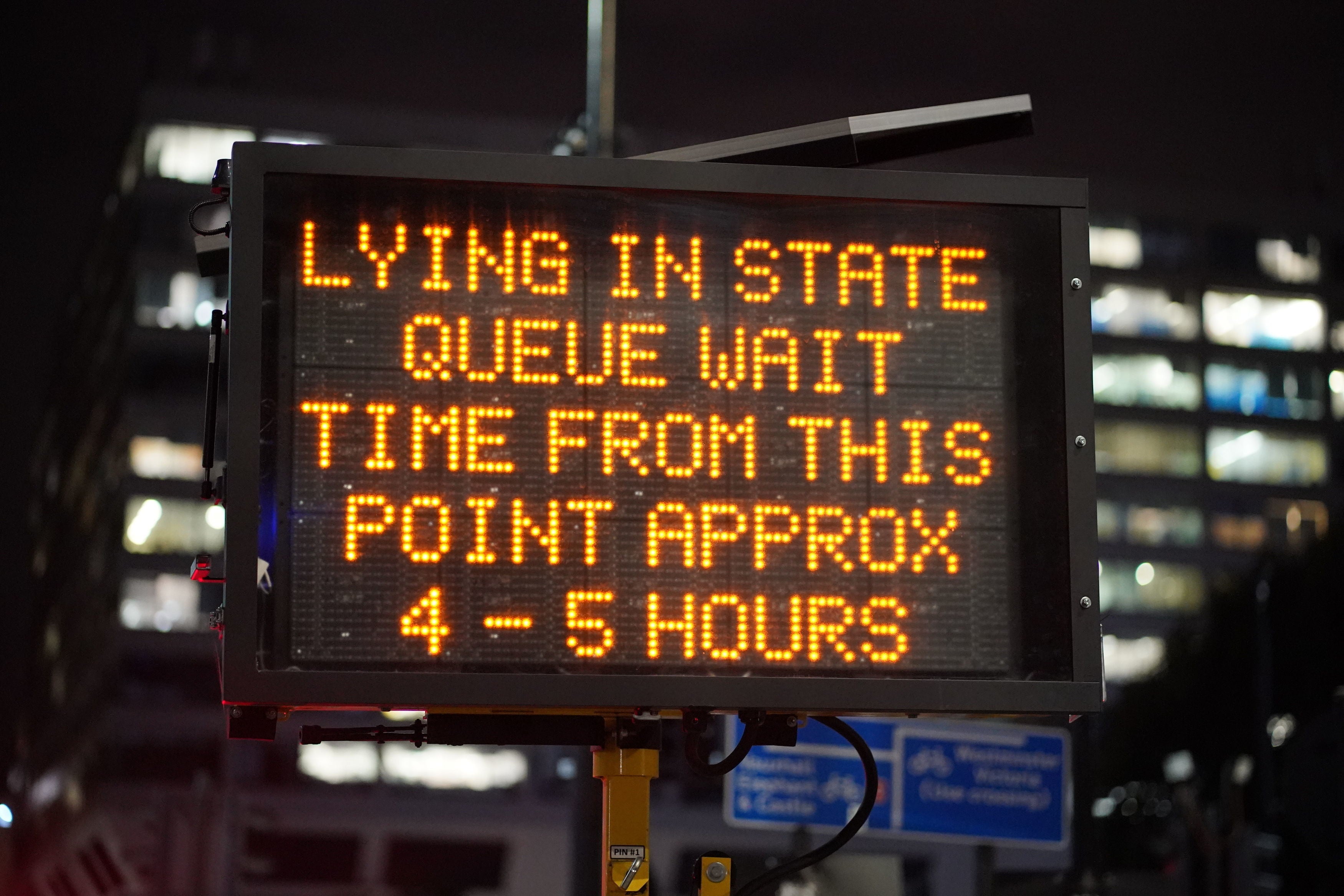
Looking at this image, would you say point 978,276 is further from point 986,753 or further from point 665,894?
point 665,894

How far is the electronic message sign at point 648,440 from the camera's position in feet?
12.4

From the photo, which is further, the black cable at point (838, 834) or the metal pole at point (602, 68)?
the metal pole at point (602, 68)

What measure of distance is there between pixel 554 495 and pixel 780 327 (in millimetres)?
746

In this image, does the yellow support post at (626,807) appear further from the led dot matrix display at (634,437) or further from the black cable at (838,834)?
the led dot matrix display at (634,437)

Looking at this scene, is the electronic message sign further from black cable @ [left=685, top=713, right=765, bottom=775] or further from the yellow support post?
the yellow support post

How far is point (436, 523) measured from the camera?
12.5 feet

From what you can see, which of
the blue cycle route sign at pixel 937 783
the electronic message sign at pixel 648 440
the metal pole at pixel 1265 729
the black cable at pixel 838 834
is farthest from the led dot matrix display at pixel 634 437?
the metal pole at pixel 1265 729

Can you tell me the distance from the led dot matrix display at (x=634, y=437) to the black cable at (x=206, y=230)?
9.0 inches

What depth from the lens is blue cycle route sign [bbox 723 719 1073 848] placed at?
10.3m

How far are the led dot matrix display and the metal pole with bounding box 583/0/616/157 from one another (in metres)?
0.74

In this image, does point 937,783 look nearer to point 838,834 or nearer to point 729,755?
point 838,834

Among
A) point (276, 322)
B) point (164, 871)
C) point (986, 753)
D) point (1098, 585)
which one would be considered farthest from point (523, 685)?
point (164, 871)

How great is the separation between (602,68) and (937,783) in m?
6.97

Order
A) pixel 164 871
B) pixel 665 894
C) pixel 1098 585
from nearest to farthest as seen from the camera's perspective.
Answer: pixel 1098 585 < pixel 164 871 < pixel 665 894
